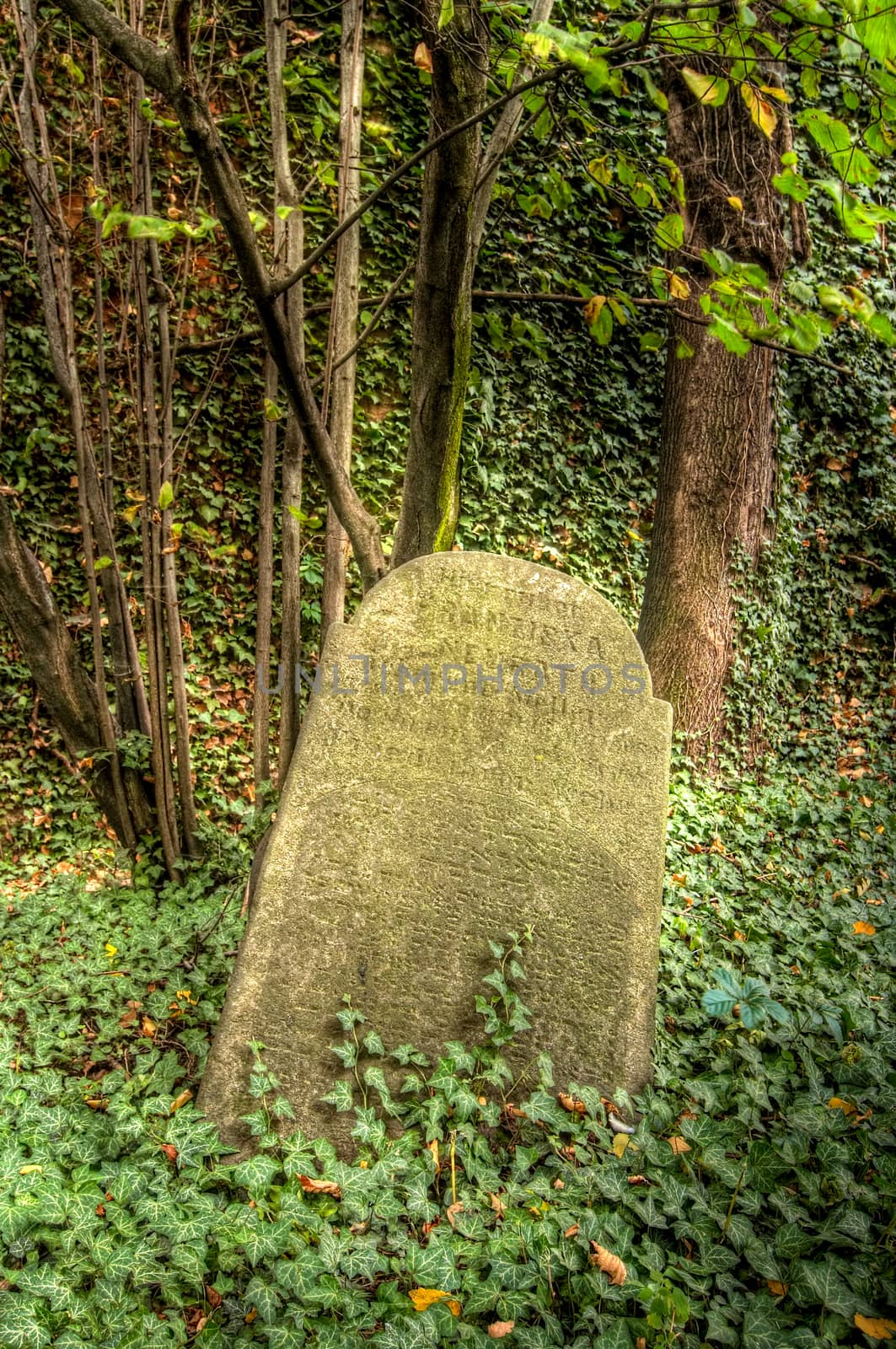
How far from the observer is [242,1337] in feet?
5.29

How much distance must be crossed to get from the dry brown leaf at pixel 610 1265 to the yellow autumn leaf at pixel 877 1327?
1.49ft

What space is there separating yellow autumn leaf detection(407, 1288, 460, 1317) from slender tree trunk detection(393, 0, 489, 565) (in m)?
2.33

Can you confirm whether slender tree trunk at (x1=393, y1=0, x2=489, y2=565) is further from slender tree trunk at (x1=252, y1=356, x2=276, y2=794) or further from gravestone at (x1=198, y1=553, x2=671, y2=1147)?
slender tree trunk at (x1=252, y1=356, x2=276, y2=794)

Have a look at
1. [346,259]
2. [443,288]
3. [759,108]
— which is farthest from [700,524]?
[759,108]

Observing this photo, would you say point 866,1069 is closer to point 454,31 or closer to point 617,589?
point 454,31

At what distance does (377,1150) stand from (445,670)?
52.6 inches

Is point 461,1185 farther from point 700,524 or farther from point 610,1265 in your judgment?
point 700,524

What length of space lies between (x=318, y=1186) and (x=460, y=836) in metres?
0.97

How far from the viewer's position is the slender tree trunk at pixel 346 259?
3492 millimetres

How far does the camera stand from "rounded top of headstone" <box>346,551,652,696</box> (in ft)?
8.14

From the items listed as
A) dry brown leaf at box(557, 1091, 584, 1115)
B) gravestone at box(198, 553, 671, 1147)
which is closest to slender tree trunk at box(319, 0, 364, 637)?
gravestone at box(198, 553, 671, 1147)

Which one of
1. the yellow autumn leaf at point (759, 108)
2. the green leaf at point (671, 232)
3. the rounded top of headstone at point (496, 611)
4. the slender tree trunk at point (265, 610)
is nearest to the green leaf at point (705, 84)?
the yellow autumn leaf at point (759, 108)

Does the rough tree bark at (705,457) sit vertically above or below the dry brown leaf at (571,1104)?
above

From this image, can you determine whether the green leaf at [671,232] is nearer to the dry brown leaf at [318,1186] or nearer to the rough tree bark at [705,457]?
the rough tree bark at [705,457]
